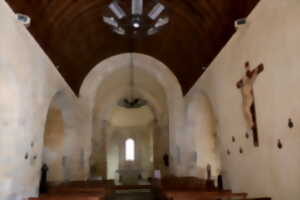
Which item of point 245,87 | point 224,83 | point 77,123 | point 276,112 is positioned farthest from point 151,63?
point 276,112

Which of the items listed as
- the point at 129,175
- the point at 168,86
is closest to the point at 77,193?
the point at 168,86

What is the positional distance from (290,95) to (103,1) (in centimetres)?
453

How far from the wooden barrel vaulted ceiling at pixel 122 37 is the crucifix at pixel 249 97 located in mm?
1011

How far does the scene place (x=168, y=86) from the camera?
920cm

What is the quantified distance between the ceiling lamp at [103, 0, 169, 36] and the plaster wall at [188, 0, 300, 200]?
4.70 ft

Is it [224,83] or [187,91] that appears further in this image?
[187,91]

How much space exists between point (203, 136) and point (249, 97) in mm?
4581

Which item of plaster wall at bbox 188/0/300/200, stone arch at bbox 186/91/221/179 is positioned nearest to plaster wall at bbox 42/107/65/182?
stone arch at bbox 186/91/221/179

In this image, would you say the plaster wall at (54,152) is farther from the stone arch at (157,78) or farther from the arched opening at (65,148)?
the stone arch at (157,78)

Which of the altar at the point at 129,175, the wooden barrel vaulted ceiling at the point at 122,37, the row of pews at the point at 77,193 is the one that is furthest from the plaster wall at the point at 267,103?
the altar at the point at 129,175

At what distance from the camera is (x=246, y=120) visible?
4.41 metres

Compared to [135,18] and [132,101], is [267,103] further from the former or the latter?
[132,101]

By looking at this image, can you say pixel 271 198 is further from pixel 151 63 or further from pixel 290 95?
pixel 151 63

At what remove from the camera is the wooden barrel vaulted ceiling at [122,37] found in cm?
498
